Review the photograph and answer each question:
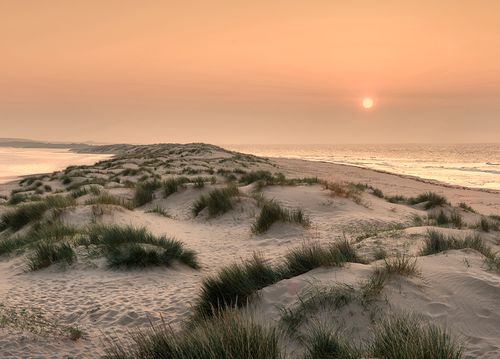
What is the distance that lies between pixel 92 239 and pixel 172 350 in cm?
609

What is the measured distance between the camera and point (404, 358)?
292 cm

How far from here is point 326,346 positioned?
3.73m

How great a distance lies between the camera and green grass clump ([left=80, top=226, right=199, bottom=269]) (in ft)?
24.6

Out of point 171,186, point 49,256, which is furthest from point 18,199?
point 49,256

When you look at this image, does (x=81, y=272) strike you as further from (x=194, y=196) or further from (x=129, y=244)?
(x=194, y=196)

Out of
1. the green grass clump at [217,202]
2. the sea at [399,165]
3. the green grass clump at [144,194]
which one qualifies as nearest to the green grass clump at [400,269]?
the green grass clump at [217,202]

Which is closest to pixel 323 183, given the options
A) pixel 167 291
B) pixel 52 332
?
pixel 167 291

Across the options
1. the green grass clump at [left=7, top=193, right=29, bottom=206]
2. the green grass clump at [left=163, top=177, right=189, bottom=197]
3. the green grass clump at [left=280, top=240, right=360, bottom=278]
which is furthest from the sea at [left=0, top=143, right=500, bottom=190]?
the green grass clump at [left=280, top=240, right=360, bottom=278]

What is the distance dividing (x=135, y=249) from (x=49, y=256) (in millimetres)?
1499

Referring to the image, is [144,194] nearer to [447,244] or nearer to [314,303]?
[447,244]

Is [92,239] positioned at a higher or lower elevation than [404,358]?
lower

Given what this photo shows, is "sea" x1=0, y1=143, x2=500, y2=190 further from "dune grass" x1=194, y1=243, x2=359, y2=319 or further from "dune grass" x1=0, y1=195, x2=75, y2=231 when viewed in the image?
"dune grass" x1=194, y1=243, x2=359, y2=319

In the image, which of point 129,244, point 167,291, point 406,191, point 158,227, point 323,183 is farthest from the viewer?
point 406,191

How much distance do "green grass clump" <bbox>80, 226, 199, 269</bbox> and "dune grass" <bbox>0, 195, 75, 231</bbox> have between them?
4.27m
